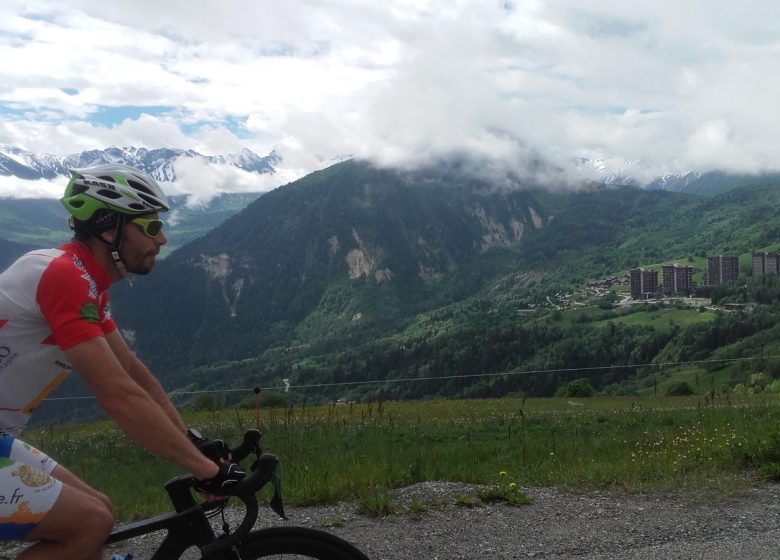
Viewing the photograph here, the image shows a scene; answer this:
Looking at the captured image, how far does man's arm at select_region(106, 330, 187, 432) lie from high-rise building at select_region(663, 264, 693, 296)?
656ft

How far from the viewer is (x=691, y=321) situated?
140 meters

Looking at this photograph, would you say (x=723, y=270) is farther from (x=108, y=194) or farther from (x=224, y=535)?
(x=108, y=194)

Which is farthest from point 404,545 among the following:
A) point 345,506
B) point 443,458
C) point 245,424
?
point 245,424

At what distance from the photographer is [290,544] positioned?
3170 millimetres

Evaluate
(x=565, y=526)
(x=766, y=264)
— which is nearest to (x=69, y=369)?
(x=565, y=526)

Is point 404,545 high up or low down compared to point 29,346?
down

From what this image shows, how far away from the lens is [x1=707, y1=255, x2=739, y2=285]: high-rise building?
635 feet

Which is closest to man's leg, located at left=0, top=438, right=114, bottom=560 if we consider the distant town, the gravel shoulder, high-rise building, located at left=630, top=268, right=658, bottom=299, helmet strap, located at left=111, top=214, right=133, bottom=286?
helmet strap, located at left=111, top=214, right=133, bottom=286

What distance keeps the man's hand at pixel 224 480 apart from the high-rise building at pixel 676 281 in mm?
200247

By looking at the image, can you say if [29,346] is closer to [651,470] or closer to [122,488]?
[122,488]

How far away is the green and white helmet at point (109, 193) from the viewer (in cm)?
317

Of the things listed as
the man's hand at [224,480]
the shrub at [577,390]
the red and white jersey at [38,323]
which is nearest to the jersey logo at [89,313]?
the red and white jersey at [38,323]

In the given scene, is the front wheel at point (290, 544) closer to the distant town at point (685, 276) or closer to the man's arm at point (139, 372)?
the man's arm at point (139, 372)

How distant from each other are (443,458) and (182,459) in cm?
711
